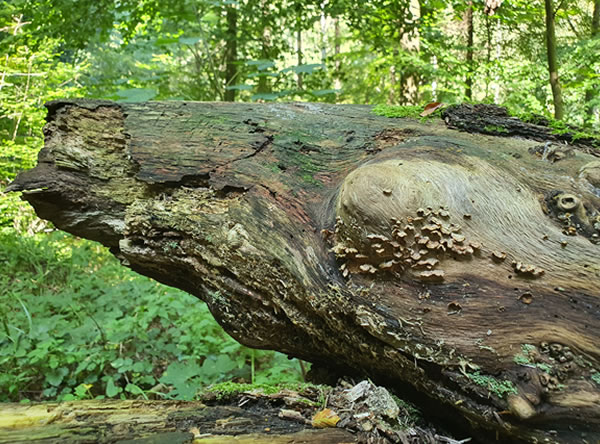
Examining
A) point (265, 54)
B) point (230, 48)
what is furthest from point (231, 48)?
point (265, 54)

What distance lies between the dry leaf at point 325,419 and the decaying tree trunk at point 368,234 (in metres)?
0.40

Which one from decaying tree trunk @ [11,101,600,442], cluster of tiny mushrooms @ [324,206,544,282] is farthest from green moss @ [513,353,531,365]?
cluster of tiny mushrooms @ [324,206,544,282]

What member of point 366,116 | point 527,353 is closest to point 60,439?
point 527,353

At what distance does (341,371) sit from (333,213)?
3.60 ft

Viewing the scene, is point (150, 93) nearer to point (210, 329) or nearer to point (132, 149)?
point (132, 149)

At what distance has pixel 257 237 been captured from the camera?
227 cm

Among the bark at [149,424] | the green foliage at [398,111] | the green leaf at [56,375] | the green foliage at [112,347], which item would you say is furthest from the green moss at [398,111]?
the green leaf at [56,375]

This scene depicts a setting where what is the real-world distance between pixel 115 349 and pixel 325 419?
2948 mm

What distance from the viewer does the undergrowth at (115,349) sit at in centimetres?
349

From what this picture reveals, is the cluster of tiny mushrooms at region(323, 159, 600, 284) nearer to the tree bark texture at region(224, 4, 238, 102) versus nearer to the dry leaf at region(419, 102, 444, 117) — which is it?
the dry leaf at region(419, 102, 444, 117)

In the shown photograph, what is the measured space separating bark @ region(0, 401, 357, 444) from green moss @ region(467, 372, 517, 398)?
60cm

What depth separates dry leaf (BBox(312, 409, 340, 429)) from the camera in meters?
1.80

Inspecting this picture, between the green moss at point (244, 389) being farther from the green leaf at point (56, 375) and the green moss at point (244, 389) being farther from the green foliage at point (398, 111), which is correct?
the green leaf at point (56, 375)

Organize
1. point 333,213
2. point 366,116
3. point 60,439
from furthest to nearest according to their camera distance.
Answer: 1. point 366,116
2. point 333,213
3. point 60,439
